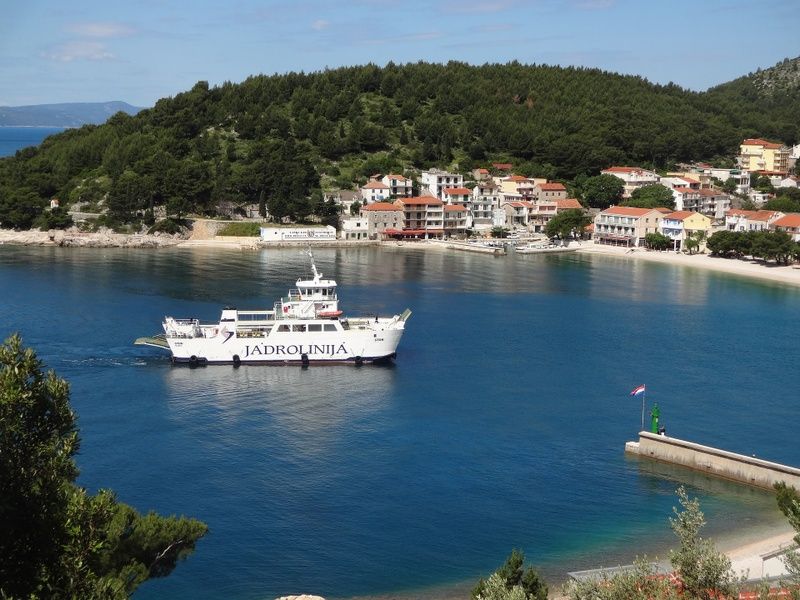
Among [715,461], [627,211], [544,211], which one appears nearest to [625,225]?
[627,211]

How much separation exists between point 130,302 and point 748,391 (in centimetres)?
2898

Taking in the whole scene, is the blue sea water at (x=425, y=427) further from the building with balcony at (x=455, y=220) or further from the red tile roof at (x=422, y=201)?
the building with balcony at (x=455, y=220)

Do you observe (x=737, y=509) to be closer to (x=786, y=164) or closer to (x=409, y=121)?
(x=409, y=121)

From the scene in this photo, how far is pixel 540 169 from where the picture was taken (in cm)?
9456

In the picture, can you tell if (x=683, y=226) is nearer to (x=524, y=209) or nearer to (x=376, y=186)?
(x=524, y=209)

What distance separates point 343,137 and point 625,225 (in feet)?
101

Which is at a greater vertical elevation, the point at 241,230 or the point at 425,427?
the point at 241,230

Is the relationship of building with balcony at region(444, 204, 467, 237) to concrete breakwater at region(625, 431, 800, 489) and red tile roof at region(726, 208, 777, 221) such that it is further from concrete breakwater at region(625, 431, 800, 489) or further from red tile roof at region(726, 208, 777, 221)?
concrete breakwater at region(625, 431, 800, 489)

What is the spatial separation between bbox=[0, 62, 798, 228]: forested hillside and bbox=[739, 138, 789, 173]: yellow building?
9.46 ft

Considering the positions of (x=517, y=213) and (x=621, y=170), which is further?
(x=621, y=170)

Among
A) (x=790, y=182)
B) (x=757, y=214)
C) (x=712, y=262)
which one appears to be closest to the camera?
(x=712, y=262)

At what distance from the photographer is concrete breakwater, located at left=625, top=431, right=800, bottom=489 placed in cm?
2367

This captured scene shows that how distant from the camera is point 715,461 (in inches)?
976

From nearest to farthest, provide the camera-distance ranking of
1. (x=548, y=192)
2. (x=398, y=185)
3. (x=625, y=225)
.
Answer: (x=625, y=225) → (x=398, y=185) → (x=548, y=192)
